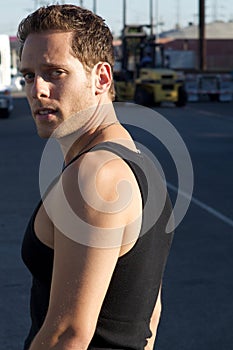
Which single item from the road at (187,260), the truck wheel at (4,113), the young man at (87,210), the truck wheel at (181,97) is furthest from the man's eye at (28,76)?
the truck wheel at (181,97)

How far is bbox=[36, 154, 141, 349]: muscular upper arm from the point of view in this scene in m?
2.20

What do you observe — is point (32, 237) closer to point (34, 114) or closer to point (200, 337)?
point (34, 114)

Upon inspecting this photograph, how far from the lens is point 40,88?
7.99 ft

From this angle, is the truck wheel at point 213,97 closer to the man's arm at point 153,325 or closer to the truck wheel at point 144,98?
the truck wheel at point 144,98

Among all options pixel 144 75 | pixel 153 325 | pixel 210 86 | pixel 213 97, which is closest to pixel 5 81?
pixel 144 75

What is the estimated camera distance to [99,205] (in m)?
2.19

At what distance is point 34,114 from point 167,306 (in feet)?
16.5

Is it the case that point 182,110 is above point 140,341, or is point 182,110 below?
below

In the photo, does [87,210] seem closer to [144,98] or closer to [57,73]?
[57,73]

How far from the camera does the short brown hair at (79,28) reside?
2383mm

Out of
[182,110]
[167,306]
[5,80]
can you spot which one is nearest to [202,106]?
[182,110]

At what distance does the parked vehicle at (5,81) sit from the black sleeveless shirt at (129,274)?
Result: 30713 millimetres

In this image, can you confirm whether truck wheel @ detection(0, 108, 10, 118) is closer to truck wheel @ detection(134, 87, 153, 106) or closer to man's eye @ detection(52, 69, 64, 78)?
truck wheel @ detection(134, 87, 153, 106)

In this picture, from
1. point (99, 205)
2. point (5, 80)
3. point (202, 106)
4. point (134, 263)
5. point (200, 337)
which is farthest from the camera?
point (202, 106)
